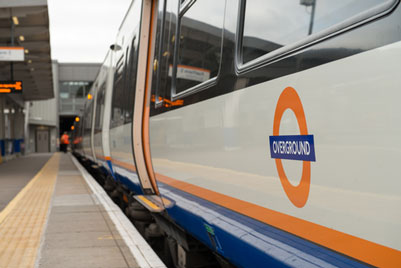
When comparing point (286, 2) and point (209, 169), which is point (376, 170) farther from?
point (209, 169)

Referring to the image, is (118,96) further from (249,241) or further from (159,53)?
(249,241)

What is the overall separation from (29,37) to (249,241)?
1580 centimetres

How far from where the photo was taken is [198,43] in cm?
342

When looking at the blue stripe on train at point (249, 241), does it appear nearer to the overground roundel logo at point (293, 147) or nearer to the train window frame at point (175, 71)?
the overground roundel logo at point (293, 147)

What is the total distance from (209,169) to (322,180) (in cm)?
130

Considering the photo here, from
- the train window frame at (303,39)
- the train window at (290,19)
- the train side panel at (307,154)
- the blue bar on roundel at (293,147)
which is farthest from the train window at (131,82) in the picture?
the blue bar on roundel at (293,147)

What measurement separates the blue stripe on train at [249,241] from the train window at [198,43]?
0.91 meters

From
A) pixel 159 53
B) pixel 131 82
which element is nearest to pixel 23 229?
pixel 131 82

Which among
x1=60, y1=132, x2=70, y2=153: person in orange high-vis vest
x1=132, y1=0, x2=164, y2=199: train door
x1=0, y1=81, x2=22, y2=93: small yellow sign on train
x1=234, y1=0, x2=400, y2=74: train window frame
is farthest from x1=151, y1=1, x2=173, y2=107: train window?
x1=60, y1=132, x2=70, y2=153: person in orange high-vis vest

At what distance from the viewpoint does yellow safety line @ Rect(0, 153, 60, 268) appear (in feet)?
13.6

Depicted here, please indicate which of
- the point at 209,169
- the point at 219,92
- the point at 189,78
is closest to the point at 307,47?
the point at 219,92

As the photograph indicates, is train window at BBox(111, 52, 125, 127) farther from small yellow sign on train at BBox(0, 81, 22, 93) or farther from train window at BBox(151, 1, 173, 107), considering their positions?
small yellow sign on train at BBox(0, 81, 22, 93)

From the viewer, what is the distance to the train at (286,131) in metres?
1.50

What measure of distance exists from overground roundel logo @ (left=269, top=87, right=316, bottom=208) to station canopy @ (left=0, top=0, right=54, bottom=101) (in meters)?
12.4
